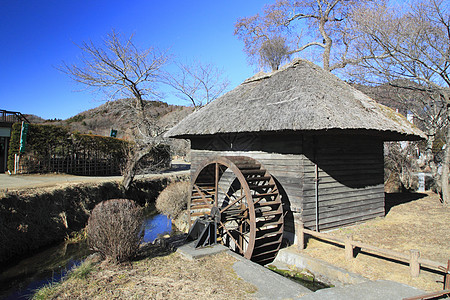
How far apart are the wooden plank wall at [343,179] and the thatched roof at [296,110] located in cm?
79

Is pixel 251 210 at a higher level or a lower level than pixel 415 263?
higher

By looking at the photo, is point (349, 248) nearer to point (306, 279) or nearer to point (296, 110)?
point (306, 279)

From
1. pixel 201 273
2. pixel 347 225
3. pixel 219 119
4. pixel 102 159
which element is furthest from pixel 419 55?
pixel 102 159

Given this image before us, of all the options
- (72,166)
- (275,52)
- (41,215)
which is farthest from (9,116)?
(275,52)

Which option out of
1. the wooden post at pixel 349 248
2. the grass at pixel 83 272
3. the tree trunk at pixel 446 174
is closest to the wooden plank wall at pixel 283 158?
the wooden post at pixel 349 248

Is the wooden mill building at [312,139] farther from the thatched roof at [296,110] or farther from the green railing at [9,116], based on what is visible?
the green railing at [9,116]

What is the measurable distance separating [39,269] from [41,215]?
2.70 m

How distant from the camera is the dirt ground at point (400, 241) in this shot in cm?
474

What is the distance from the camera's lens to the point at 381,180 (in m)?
8.66

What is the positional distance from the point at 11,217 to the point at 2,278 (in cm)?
238

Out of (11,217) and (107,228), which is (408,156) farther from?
(11,217)

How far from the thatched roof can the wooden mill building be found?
0.02 metres

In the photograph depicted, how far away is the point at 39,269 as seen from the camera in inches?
285

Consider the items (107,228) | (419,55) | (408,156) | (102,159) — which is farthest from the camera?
(102,159)
